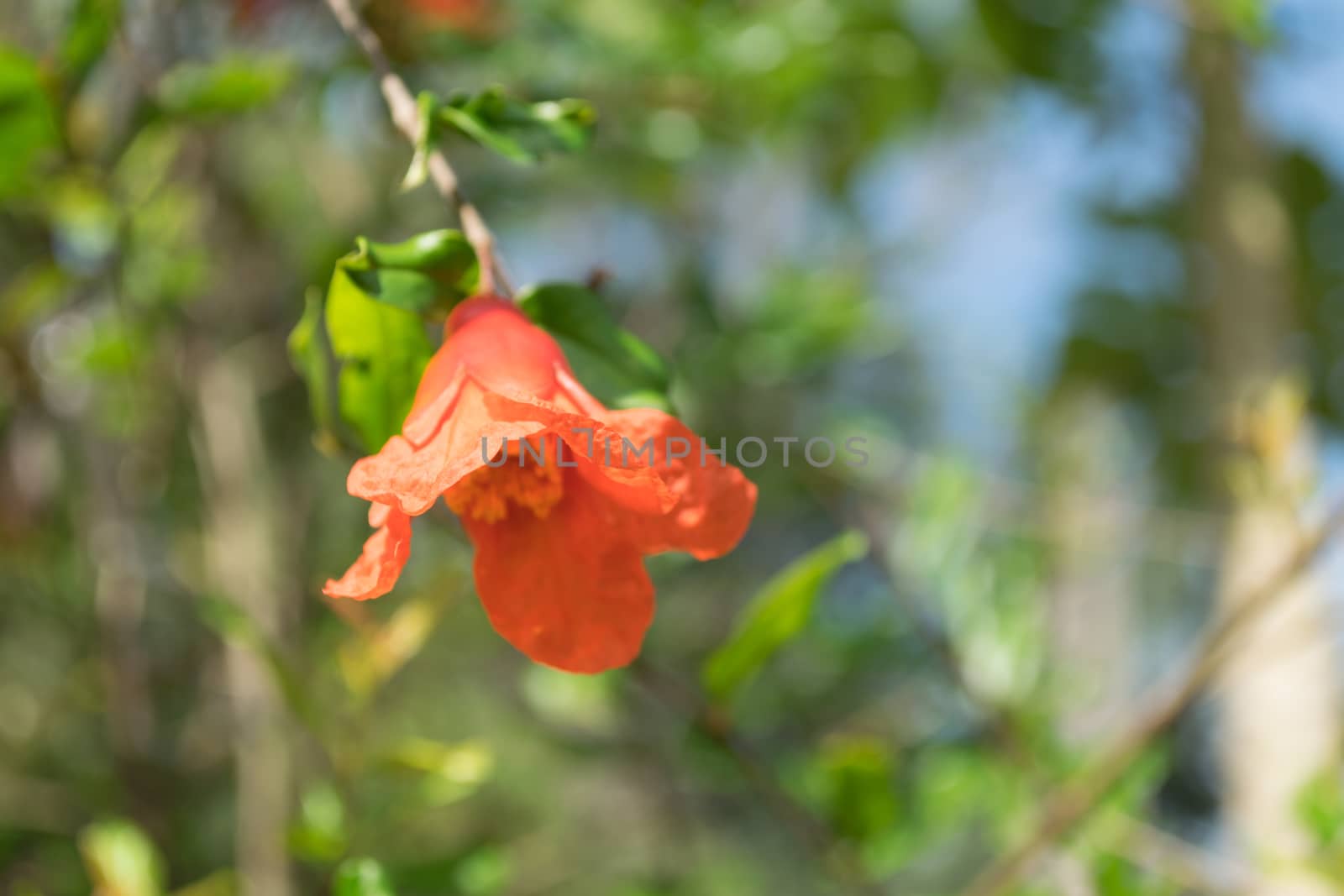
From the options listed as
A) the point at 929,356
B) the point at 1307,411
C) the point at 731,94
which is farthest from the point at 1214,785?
the point at 929,356

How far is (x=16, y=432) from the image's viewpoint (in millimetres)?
1041

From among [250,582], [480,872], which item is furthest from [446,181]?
[250,582]

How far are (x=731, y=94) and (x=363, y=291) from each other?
73cm

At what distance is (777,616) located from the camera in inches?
18.9

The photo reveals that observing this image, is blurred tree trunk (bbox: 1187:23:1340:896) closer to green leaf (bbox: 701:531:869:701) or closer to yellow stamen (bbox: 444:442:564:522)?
green leaf (bbox: 701:531:869:701)

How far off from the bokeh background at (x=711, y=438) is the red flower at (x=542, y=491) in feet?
0.41

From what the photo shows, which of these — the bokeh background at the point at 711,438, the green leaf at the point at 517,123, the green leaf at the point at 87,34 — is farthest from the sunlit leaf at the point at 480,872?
the green leaf at the point at 87,34

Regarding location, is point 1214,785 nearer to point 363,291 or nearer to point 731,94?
point 731,94

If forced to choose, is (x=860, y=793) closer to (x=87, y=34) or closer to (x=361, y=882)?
(x=361, y=882)

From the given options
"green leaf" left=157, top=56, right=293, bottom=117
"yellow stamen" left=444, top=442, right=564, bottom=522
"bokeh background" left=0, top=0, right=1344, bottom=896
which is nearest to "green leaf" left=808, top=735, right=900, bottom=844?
"bokeh background" left=0, top=0, right=1344, bottom=896

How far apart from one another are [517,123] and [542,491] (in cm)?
14

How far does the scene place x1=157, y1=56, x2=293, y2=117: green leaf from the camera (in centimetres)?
57

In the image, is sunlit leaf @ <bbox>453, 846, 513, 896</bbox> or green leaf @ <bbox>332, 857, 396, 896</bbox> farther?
sunlit leaf @ <bbox>453, 846, 513, 896</bbox>

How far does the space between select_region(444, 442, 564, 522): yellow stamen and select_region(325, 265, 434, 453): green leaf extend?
5 cm
